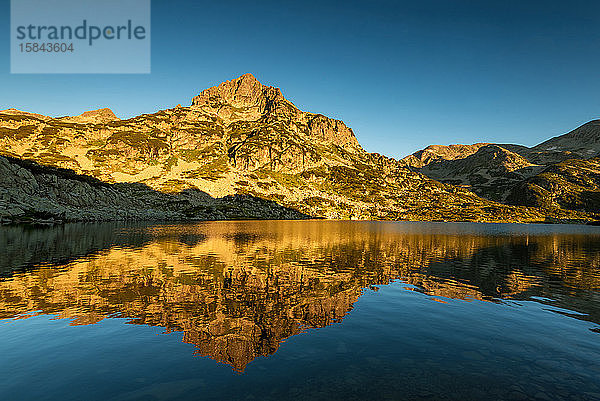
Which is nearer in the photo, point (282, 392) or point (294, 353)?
point (282, 392)

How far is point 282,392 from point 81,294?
28695 millimetres

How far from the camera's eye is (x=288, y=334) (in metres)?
22.8

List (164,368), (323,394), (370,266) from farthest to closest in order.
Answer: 1. (370,266)
2. (164,368)
3. (323,394)

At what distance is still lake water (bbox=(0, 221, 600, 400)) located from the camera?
51.1 ft

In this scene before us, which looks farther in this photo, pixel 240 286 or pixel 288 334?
pixel 240 286

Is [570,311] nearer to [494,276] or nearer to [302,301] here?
[494,276]

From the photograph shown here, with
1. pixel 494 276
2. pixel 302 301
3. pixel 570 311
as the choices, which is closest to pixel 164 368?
pixel 302 301

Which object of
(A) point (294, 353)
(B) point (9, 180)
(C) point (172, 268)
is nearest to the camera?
(A) point (294, 353)

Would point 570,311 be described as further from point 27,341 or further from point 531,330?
point 27,341

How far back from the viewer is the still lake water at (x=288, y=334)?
15.6 meters

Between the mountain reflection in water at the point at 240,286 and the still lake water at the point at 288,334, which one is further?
the mountain reflection in water at the point at 240,286

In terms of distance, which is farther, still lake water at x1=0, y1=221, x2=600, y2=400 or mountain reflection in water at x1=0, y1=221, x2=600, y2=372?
mountain reflection in water at x1=0, y1=221, x2=600, y2=372

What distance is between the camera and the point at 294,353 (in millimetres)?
19547

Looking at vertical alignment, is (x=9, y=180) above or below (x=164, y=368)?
above
